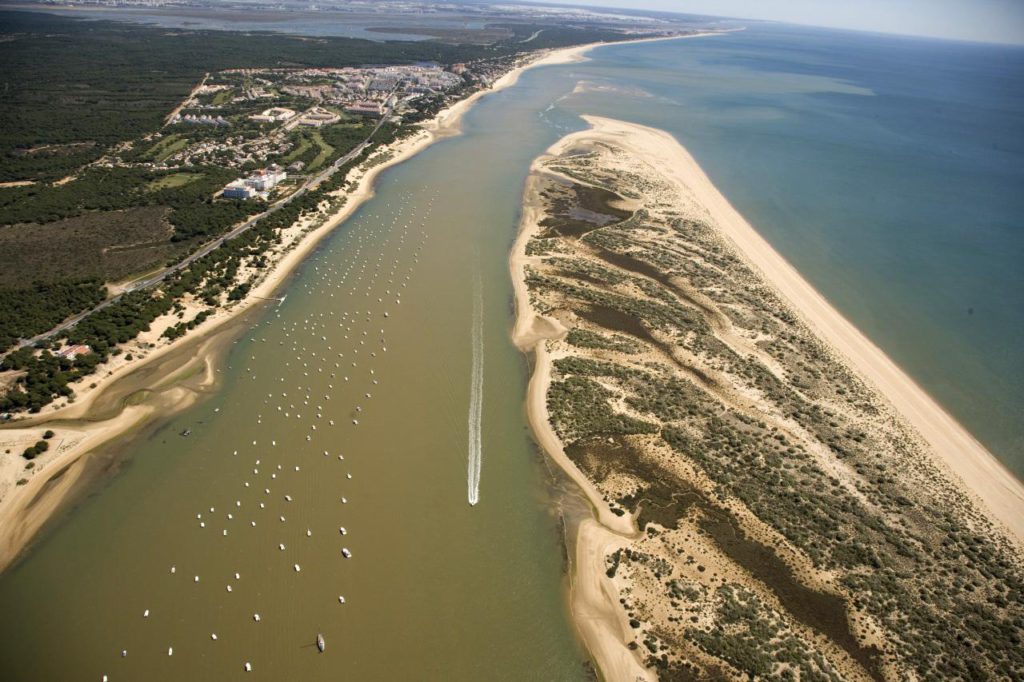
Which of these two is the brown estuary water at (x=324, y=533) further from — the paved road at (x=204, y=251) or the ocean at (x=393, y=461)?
the paved road at (x=204, y=251)

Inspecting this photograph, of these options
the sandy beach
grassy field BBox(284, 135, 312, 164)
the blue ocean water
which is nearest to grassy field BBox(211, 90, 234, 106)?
grassy field BBox(284, 135, 312, 164)

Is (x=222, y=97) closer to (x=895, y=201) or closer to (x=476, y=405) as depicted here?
(x=476, y=405)

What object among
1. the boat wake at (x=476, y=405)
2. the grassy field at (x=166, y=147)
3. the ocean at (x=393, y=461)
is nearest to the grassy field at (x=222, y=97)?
the grassy field at (x=166, y=147)

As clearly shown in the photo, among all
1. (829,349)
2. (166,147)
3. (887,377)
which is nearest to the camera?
(887,377)

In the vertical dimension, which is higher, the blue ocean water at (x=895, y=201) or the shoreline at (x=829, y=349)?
the blue ocean water at (x=895, y=201)

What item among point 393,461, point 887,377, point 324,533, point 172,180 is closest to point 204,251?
point 172,180

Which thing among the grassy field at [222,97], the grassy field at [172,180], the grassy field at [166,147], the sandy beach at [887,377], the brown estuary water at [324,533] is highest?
the grassy field at [222,97]

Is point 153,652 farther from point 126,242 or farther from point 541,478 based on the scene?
point 126,242

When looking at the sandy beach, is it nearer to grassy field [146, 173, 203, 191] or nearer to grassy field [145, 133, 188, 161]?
grassy field [146, 173, 203, 191]
